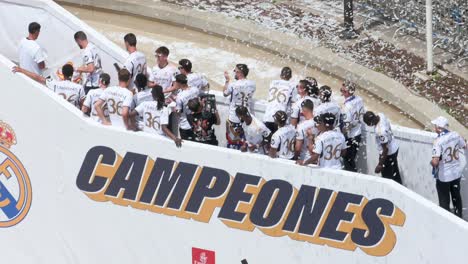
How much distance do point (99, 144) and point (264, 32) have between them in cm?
667

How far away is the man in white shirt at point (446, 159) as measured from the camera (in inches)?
460

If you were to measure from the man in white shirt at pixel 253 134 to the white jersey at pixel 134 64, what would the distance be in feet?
5.69

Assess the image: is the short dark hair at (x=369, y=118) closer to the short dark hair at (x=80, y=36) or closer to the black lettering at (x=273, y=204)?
the black lettering at (x=273, y=204)

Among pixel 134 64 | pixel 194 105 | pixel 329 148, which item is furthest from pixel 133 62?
pixel 329 148

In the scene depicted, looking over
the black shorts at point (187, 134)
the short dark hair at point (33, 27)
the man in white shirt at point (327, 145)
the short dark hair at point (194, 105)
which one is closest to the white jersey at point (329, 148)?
the man in white shirt at point (327, 145)

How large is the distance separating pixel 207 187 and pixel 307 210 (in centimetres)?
105

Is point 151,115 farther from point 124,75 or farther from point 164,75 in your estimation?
point 164,75

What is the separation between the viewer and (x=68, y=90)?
12617 millimetres

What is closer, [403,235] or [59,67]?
[403,235]

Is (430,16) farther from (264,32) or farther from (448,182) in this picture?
(448,182)

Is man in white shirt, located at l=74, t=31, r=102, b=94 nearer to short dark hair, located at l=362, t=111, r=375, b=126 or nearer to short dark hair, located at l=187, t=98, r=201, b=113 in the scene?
short dark hair, located at l=187, t=98, r=201, b=113

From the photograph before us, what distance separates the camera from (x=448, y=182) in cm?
1173

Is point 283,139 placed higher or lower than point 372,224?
higher

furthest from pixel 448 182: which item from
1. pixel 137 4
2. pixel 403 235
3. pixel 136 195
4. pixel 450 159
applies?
pixel 137 4
